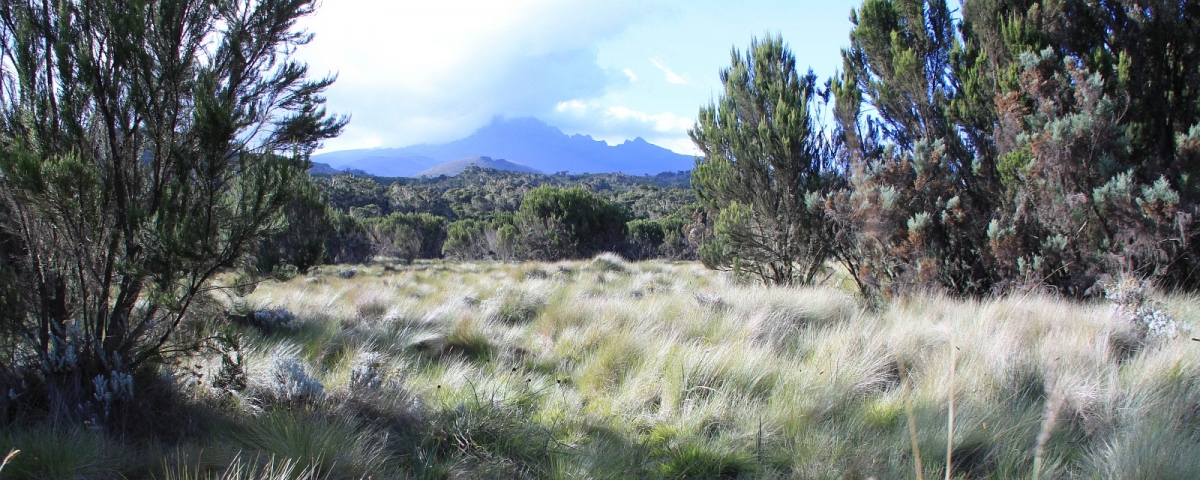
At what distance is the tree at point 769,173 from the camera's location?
7.07 meters

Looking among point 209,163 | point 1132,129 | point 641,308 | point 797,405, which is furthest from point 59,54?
point 1132,129

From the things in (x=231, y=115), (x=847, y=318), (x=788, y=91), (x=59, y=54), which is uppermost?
(x=788, y=91)

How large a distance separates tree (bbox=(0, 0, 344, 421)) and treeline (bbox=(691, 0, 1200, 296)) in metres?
5.93

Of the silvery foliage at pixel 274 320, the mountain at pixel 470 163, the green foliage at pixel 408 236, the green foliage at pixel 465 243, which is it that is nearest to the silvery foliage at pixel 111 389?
the silvery foliage at pixel 274 320

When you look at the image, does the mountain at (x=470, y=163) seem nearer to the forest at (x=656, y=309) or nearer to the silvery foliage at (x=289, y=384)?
the forest at (x=656, y=309)

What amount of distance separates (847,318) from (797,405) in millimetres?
2759

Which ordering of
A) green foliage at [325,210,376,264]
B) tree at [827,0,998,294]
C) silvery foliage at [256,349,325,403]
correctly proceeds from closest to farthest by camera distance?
silvery foliage at [256,349,325,403]
tree at [827,0,998,294]
green foliage at [325,210,376,264]

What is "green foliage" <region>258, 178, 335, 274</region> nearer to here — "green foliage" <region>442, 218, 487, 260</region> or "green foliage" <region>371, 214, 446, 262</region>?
"green foliage" <region>442, 218, 487, 260</region>

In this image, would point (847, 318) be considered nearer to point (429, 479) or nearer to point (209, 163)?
point (429, 479)

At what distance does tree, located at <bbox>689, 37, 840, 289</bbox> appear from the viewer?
7.07m

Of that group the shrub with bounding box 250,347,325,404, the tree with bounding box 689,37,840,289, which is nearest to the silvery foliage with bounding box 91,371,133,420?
the shrub with bounding box 250,347,325,404

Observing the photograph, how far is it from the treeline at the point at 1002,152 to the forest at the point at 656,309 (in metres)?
0.03

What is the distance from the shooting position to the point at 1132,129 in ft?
17.2

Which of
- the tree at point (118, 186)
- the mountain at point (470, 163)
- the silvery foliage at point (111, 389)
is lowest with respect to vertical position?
the silvery foliage at point (111, 389)
